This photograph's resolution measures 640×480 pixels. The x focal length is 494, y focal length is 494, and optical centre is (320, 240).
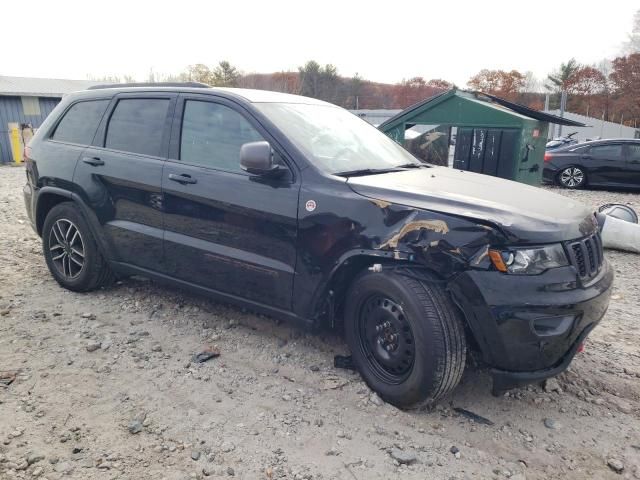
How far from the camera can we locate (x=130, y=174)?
383cm

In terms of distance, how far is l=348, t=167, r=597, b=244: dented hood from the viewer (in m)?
2.51

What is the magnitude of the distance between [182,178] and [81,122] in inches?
60.3

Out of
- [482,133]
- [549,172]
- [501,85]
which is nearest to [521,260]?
[482,133]

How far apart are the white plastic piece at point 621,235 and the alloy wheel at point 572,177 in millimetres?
7198

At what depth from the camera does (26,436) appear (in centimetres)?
257

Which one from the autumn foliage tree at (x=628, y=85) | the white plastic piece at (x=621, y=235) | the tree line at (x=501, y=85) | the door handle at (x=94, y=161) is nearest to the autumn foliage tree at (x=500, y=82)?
the tree line at (x=501, y=85)

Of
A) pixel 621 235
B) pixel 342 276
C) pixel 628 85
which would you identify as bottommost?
pixel 621 235

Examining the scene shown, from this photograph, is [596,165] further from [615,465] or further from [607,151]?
[615,465]

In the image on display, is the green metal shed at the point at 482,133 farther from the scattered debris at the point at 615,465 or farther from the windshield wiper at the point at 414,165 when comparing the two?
the scattered debris at the point at 615,465

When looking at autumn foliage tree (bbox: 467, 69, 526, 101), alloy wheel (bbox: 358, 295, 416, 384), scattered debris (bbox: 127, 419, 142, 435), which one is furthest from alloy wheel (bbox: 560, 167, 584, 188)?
autumn foliage tree (bbox: 467, 69, 526, 101)

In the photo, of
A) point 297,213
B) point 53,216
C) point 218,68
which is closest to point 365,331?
point 297,213

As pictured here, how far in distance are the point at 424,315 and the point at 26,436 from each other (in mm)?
2165

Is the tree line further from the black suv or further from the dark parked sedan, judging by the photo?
the black suv

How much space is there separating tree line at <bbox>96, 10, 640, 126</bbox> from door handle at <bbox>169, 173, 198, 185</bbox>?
43.3 metres
